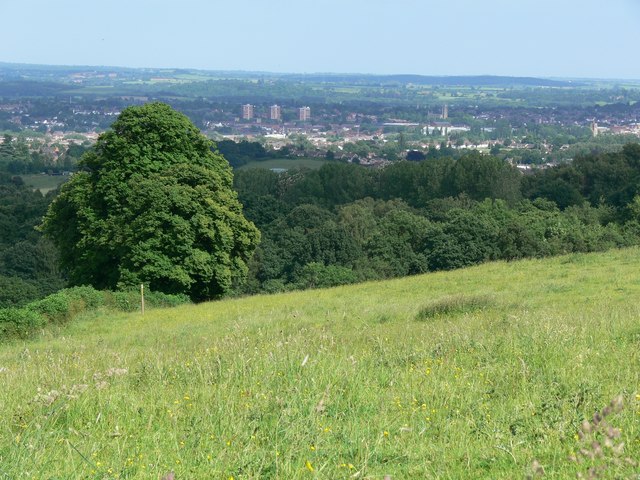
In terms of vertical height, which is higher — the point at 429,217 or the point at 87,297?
the point at 87,297

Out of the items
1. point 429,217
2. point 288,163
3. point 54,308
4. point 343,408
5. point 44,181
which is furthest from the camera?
point 288,163

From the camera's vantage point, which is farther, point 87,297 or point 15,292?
point 15,292

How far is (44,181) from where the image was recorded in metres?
118

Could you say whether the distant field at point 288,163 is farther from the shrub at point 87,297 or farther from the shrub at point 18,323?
the shrub at point 18,323

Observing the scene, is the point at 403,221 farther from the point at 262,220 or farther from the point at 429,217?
the point at 262,220

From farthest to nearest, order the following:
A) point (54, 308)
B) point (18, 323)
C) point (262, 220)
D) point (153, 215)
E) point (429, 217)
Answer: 1. point (262, 220)
2. point (429, 217)
3. point (153, 215)
4. point (54, 308)
5. point (18, 323)

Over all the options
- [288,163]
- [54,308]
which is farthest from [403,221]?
[288,163]

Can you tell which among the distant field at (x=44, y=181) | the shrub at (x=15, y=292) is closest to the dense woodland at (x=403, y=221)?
the shrub at (x=15, y=292)

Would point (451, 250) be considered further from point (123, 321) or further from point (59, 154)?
point (59, 154)

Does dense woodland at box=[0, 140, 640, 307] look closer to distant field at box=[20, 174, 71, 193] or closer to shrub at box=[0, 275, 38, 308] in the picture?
shrub at box=[0, 275, 38, 308]

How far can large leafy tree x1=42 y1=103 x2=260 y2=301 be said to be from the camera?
2995cm

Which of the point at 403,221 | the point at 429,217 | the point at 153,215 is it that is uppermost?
the point at 153,215

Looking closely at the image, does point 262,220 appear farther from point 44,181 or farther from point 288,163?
point 288,163

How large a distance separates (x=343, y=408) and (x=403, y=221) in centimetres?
5334
